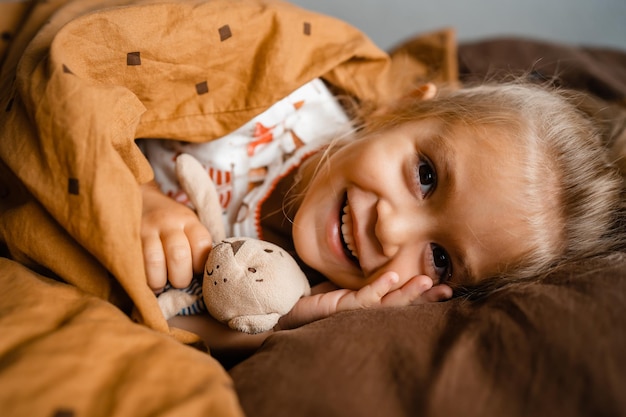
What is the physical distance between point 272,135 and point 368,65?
0.79 feet

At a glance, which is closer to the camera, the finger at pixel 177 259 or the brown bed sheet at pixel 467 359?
the brown bed sheet at pixel 467 359

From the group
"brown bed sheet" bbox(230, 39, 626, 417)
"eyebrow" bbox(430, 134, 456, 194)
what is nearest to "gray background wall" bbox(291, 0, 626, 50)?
"eyebrow" bbox(430, 134, 456, 194)

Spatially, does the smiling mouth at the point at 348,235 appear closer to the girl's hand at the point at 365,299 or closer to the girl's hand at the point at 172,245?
the girl's hand at the point at 365,299

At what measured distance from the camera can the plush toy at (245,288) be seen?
0.63 meters

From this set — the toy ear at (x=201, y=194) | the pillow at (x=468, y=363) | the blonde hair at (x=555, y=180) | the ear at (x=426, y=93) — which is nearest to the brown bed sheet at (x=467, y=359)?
the pillow at (x=468, y=363)

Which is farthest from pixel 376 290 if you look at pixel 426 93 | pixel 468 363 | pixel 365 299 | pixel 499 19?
pixel 499 19

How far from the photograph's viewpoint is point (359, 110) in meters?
0.99

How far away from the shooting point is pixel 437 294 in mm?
714

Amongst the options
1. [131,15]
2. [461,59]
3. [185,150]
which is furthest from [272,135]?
[461,59]

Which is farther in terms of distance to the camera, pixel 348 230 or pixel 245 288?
pixel 348 230

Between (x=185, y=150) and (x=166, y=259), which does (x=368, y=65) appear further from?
(x=166, y=259)

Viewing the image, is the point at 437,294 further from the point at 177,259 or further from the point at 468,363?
the point at 177,259

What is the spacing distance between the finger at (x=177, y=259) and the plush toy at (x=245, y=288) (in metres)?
0.02

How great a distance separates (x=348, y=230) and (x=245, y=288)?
0.21m
